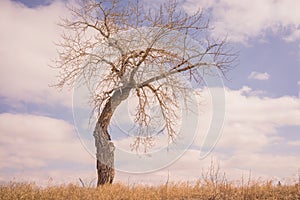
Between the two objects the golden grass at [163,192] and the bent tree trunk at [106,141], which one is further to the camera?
the bent tree trunk at [106,141]

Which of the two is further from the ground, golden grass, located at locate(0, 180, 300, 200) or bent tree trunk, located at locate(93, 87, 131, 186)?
bent tree trunk, located at locate(93, 87, 131, 186)

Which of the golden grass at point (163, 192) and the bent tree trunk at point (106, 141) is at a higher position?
the bent tree trunk at point (106, 141)

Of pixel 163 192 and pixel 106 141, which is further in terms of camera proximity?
pixel 106 141

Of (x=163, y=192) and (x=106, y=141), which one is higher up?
(x=106, y=141)

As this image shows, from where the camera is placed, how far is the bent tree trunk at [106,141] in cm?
1531

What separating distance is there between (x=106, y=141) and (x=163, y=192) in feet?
13.5

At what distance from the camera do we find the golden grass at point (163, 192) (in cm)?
1169

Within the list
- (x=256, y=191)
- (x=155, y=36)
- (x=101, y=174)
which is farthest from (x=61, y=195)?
(x=155, y=36)

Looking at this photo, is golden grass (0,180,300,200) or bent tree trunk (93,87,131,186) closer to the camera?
golden grass (0,180,300,200)

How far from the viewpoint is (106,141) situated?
50.9 feet

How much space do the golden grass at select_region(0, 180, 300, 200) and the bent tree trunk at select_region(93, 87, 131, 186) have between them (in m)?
2.14

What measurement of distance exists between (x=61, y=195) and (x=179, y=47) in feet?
24.4

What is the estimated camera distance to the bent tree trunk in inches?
603

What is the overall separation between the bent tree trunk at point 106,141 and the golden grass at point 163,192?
214 centimetres
